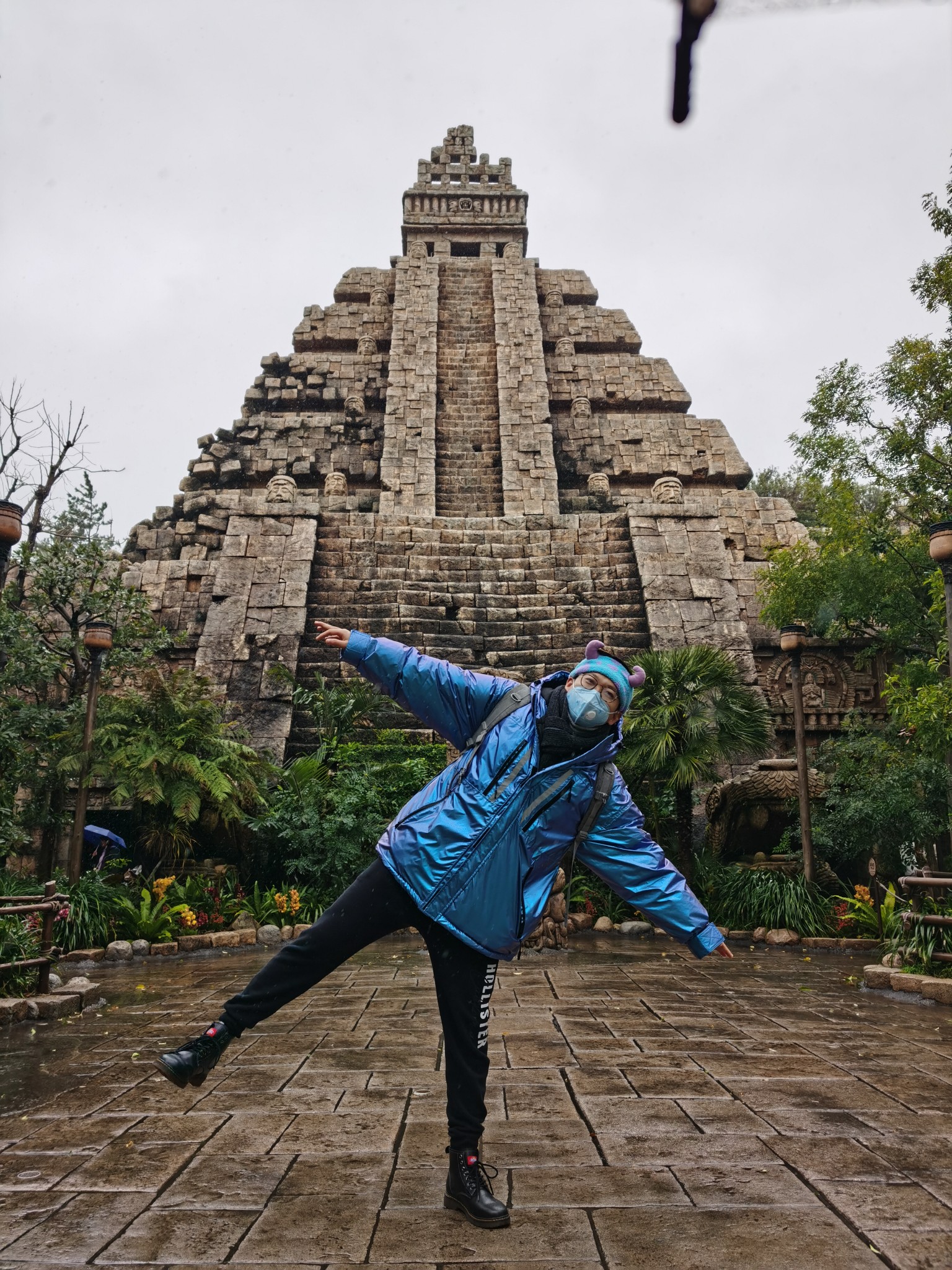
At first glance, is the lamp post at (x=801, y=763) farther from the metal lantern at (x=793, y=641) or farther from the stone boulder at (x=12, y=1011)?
the stone boulder at (x=12, y=1011)

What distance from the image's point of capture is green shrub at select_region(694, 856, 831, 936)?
852 centimetres

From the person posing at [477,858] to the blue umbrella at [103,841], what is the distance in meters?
7.93

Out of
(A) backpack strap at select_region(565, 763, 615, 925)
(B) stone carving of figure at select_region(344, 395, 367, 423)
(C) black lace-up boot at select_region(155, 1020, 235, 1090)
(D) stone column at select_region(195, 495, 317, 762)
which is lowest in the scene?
A: (C) black lace-up boot at select_region(155, 1020, 235, 1090)

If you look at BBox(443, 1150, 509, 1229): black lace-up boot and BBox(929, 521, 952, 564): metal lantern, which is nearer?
BBox(443, 1150, 509, 1229): black lace-up boot

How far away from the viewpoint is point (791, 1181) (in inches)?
106

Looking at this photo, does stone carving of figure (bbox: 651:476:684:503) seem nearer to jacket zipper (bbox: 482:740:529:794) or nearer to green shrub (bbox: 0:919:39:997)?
green shrub (bbox: 0:919:39:997)

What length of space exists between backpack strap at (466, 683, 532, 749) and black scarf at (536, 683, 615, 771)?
10 cm

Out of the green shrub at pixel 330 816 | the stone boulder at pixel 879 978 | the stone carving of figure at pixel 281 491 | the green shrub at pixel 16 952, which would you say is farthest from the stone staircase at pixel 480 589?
the stone boulder at pixel 879 978

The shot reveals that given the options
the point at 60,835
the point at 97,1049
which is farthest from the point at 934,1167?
the point at 60,835

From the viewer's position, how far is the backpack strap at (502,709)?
2895 mm

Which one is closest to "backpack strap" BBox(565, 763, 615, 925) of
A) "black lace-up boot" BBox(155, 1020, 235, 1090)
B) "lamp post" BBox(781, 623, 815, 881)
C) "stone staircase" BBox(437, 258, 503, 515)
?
"black lace-up boot" BBox(155, 1020, 235, 1090)

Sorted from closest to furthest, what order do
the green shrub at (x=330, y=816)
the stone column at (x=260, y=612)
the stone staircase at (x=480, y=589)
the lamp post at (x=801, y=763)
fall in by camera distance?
the lamp post at (x=801, y=763), the green shrub at (x=330, y=816), the stone column at (x=260, y=612), the stone staircase at (x=480, y=589)

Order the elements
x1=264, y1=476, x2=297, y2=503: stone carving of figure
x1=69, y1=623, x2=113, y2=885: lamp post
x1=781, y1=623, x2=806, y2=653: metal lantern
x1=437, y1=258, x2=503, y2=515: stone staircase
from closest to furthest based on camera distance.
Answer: x1=69, y1=623, x2=113, y2=885: lamp post < x1=781, y1=623, x2=806, y2=653: metal lantern < x1=264, y1=476, x2=297, y2=503: stone carving of figure < x1=437, y1=258, x2=503, y2=515: stone staircase

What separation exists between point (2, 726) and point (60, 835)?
2448 millimetres
